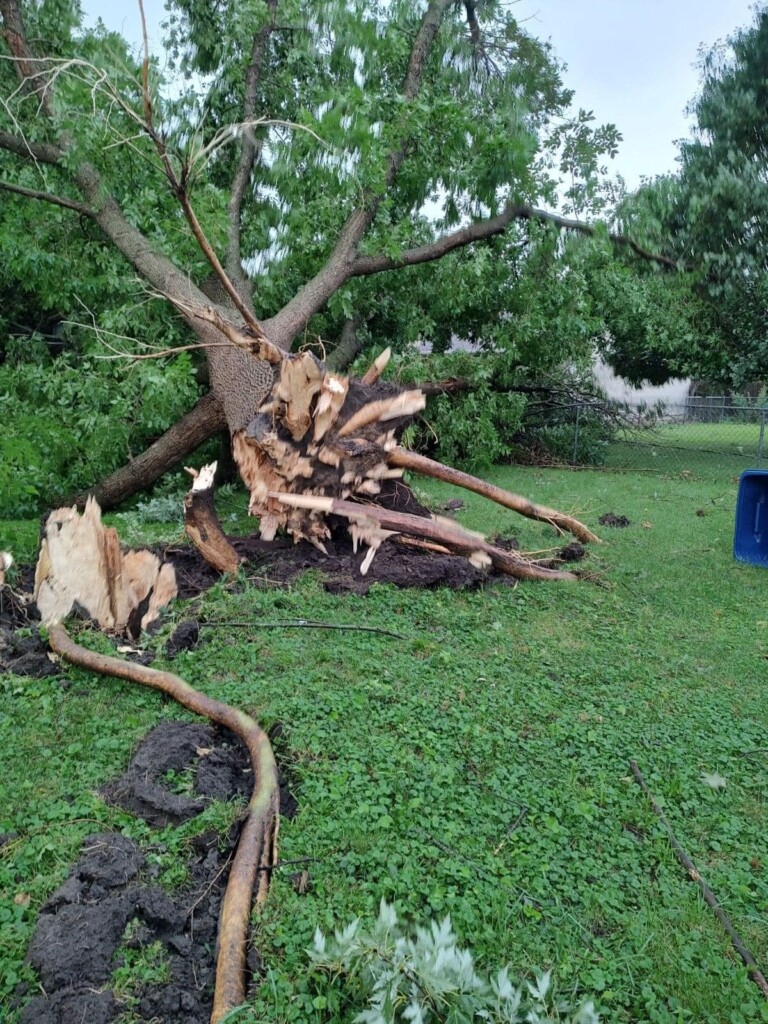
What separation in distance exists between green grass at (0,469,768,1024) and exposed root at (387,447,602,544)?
128cm

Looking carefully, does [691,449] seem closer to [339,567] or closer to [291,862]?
[339,567]

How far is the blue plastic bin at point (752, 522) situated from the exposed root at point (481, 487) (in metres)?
1.14

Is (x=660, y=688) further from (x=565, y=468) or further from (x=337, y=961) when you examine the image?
(x=565, y=468)

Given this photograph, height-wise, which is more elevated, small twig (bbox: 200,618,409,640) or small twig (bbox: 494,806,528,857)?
small twig (bbox: 200,618,409,640)

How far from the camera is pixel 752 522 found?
6.32m

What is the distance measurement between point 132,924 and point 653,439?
536 inches

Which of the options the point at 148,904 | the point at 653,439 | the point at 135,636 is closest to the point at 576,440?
the point at 653,439

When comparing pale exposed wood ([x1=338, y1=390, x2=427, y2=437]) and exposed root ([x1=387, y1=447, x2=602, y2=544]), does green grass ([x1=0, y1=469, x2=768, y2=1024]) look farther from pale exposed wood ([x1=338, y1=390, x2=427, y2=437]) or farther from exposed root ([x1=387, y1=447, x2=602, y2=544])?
pale exposed wood ([x1=338, y1=390, x2=427, y2=437])

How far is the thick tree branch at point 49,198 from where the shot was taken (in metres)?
7.62

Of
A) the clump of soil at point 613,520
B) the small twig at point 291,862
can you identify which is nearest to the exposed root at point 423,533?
the clump of soil at point 613,520

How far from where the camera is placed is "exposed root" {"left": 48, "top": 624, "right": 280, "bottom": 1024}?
198cm

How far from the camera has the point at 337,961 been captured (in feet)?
6.26

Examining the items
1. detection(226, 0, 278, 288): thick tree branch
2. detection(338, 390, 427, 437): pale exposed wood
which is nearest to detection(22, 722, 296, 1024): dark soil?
detection(338, 390, 427, 437): pale exposed wood

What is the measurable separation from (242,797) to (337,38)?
30.7 ft
